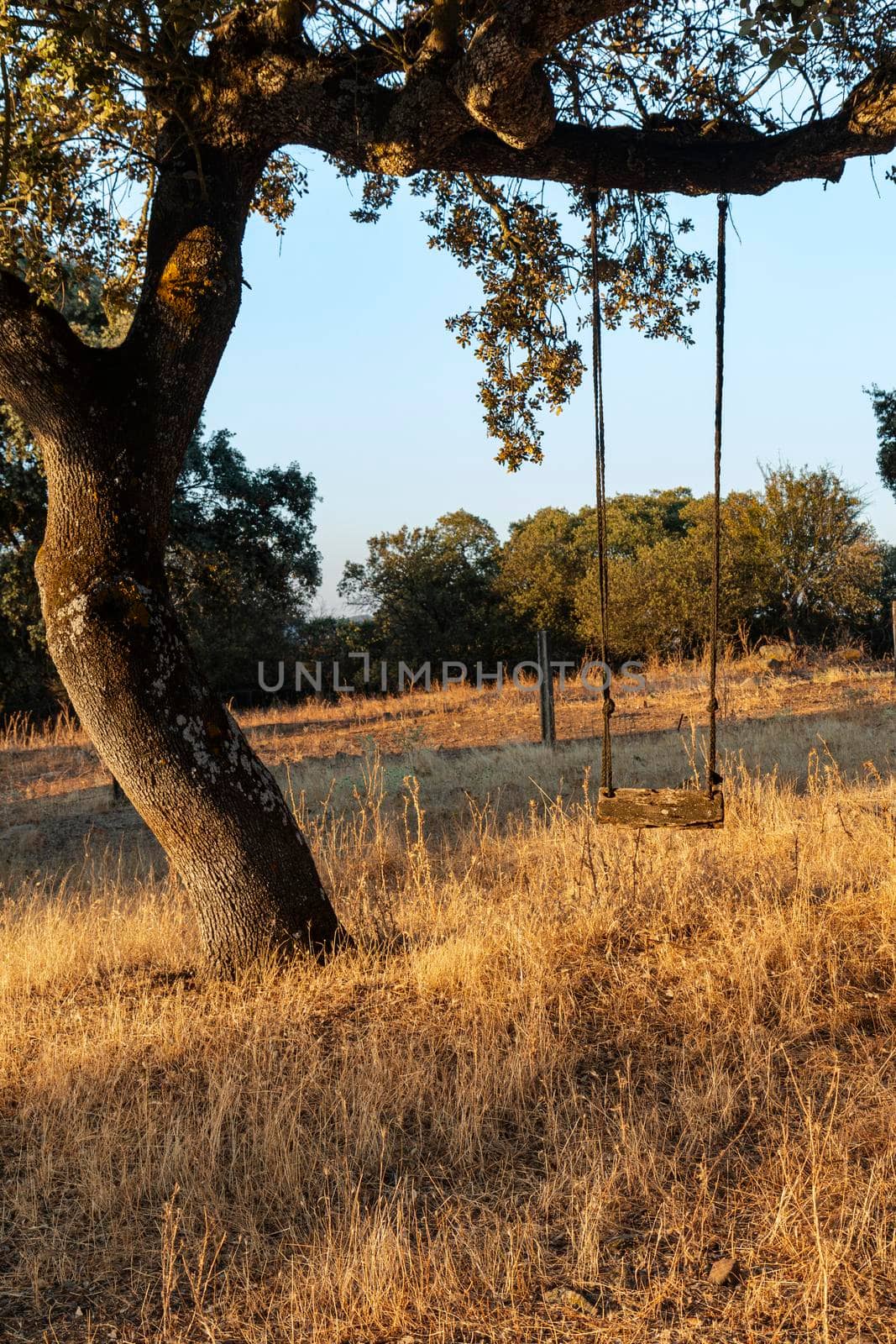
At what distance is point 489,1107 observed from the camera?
3.61 meters

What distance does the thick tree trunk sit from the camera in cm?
478

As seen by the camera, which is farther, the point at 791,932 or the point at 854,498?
the point at 854,498

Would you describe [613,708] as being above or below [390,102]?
below

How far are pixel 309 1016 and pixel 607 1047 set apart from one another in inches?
52.1

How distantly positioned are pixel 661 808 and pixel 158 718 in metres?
2.46

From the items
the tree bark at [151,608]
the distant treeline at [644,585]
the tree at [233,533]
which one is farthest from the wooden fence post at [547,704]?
the distant treeline at [644,585]

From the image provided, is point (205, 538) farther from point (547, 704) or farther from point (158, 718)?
point (158, 718)

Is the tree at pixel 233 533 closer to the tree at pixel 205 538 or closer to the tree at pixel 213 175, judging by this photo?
the tree at pixel 205 538

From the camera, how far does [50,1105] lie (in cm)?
383

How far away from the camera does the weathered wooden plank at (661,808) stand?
455 cm

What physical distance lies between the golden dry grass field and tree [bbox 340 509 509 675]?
21293 mm

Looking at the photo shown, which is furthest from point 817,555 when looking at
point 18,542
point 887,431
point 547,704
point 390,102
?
point 390,102

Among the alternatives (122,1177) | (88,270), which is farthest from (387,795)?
(122,1177)

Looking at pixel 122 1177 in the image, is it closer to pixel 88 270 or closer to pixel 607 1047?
pixel 607 1047
